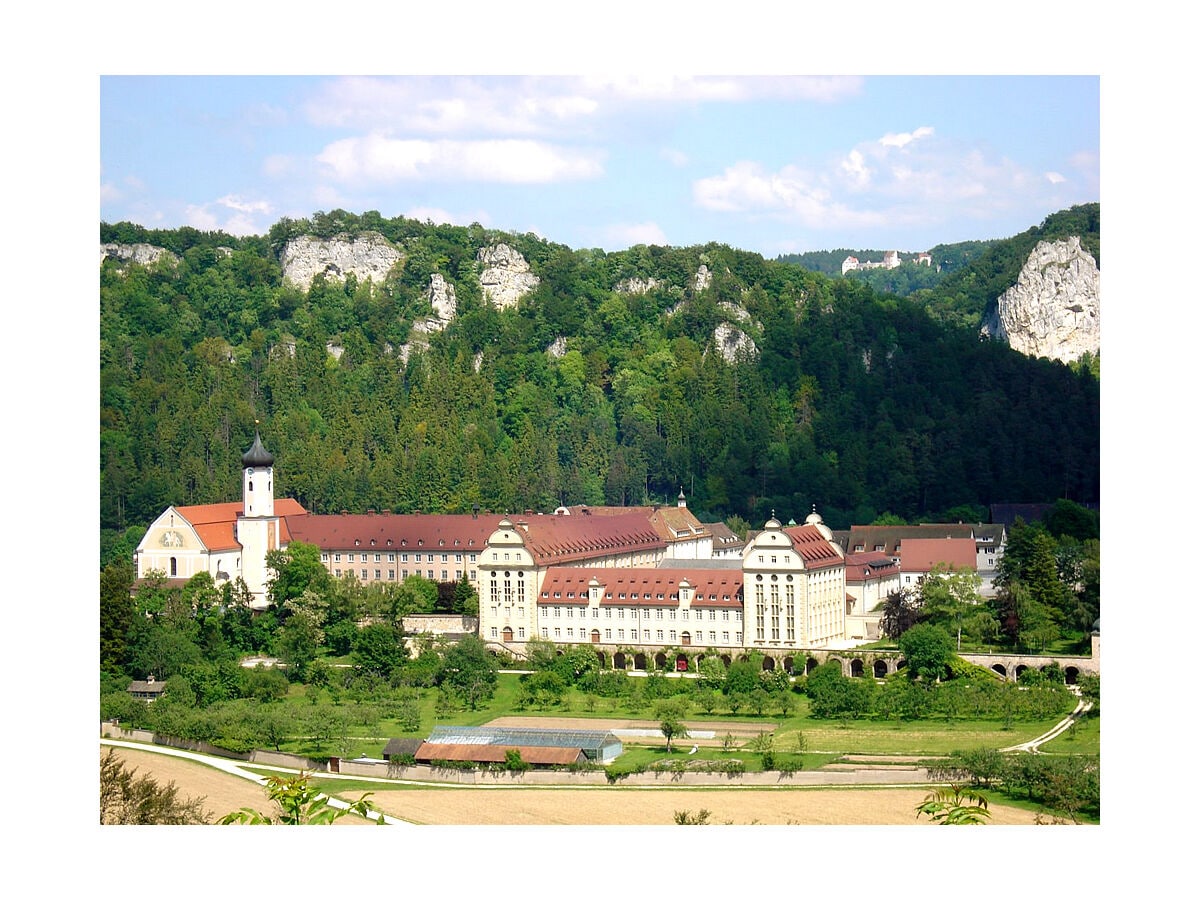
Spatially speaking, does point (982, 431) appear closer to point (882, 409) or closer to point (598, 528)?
point (882, 409)

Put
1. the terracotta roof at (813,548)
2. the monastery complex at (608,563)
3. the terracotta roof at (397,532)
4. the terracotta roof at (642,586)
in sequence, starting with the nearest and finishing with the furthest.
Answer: the monastery complex at (608,563) < the terracotta roof at (813,548) < the terracotta roof at (642,586) < the terracotta roof at (397,532)

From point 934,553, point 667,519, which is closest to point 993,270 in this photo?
point 667,519

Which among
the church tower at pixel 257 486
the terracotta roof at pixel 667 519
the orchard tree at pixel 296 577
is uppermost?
the church tower at pixel 257 486

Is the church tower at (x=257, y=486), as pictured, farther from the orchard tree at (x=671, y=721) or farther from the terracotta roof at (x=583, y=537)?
the orchard tree at (x=671, y=721)

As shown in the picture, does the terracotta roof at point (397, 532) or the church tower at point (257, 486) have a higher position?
the church tower at point (257, 486)

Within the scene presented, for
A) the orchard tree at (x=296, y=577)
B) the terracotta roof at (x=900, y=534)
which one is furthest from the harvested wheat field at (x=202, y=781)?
the terracotta roof at (x=900, y=534)

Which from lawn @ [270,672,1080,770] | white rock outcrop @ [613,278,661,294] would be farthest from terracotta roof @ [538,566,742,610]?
white rock outcrop @ [613,278,661,294]

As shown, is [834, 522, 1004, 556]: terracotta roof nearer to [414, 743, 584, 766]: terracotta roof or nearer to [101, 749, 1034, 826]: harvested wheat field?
[414, 743, 584, 766]: terracotta roof
